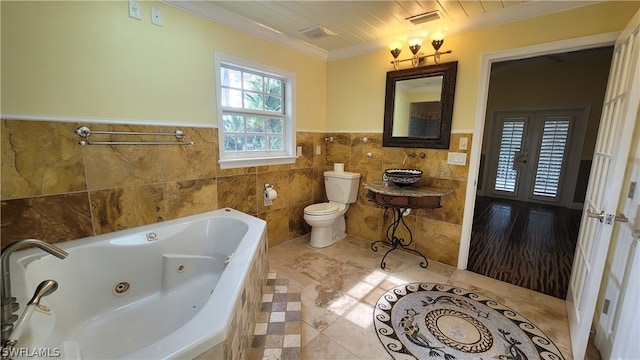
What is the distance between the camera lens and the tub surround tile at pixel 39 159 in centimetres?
142

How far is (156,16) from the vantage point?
1.86 meters

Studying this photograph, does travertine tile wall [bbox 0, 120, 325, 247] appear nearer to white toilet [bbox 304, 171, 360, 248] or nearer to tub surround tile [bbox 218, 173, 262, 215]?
tub surround tile [bbox 218, 173, 262, 215]

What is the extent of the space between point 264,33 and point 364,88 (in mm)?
1233

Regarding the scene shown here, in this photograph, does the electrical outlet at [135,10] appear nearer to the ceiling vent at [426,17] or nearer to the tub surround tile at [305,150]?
the tub surround tile at [305,150]

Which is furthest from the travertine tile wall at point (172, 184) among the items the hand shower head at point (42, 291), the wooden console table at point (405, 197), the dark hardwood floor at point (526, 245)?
the hand shower head at point (42, 291)

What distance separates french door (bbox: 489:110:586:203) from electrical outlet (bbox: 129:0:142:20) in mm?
6016

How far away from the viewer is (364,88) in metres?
2.98

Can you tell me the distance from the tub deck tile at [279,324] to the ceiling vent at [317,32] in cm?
239

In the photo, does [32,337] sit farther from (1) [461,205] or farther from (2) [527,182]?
(2) [527,182]

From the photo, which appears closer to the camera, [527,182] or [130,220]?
[130,220]

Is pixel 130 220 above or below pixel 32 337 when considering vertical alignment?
above

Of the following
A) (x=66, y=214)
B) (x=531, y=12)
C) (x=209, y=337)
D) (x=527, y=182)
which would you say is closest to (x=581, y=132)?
(x=527, y=182)

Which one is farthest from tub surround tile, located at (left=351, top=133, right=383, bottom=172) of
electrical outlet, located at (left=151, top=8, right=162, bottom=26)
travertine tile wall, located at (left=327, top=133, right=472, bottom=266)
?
electrical outlet, located at (left=151, top=8, right=162, bottom=26)

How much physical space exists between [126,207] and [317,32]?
231cm
